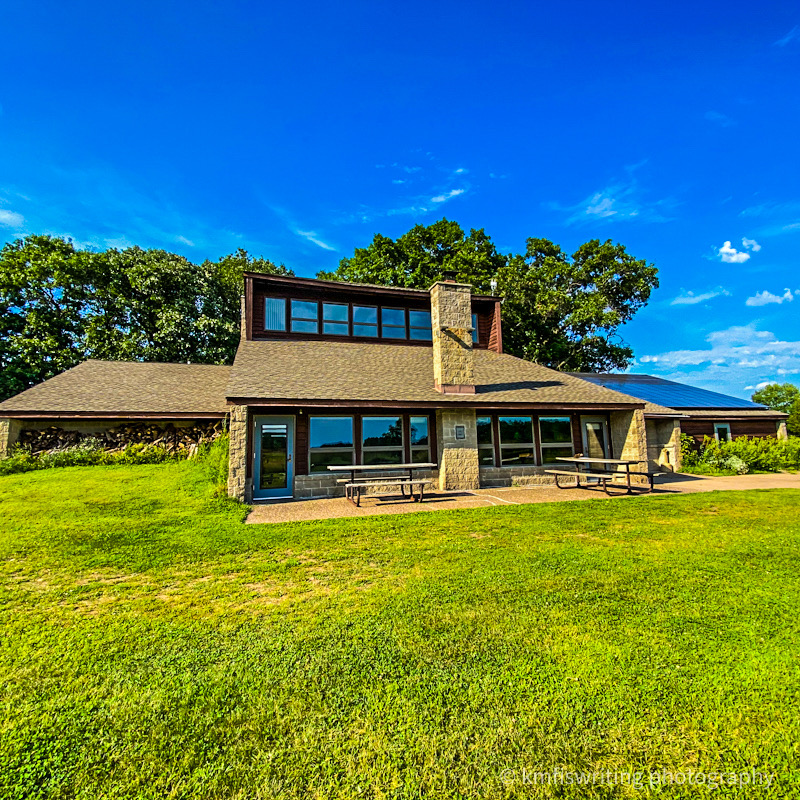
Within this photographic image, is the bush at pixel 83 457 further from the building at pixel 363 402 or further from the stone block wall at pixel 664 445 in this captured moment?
the stone block wall at pixel 664 445

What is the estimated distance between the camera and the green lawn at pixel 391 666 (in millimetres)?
2121

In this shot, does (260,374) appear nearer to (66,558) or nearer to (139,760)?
(66,558)

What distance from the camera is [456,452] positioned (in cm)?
1180

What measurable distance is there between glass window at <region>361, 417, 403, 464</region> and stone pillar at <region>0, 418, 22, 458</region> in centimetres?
1204

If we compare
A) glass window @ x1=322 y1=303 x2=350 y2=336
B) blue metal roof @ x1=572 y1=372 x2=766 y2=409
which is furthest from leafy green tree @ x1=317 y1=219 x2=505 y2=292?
glass window @ x1=322 y1=303 x2=350 y2=336

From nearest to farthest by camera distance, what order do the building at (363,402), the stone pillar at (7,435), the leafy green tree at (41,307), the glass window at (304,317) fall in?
the building at (363,402), the stone pillar at (7,435), the glass window at (304,317), the leafy green tree at (41,307)

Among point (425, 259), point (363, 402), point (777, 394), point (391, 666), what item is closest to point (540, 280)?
point (425, 259)

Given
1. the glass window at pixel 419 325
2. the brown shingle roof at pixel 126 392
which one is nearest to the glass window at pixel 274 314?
the brown shingle roof at pixel 126 392

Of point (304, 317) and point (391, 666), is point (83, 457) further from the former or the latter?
point (391, 666)

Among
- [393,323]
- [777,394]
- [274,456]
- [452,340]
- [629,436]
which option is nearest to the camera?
[274,456]

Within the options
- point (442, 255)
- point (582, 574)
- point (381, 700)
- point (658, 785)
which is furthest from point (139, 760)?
point (442, 255)

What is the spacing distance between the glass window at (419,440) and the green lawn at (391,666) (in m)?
6.34

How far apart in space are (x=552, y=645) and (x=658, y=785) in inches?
47.4

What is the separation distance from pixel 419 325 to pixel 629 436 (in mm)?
8924
